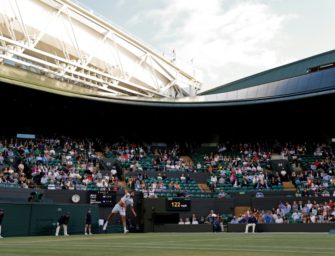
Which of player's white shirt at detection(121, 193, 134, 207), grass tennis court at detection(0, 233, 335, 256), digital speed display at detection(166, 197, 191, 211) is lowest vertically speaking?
grass tennis court at detection(0, 233, 335, 256)

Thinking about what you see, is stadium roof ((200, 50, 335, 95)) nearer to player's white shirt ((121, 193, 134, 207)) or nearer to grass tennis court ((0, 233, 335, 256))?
player's white shirt ((121, 193, 134, 207))

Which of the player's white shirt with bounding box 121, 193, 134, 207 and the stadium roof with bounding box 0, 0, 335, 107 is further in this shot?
the stadium roof with bounding box 0, 0, 335, 107

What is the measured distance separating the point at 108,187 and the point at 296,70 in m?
28.8

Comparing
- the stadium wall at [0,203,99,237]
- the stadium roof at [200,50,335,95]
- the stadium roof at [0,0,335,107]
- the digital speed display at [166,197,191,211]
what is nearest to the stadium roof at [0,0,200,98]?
the stadium roof at [0,0,335,107]

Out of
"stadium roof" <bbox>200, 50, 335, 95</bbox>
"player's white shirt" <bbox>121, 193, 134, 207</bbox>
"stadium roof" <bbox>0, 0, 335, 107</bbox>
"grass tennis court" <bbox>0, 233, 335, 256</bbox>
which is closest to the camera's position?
"grass tennis court" <bbox>0, 233, 335, 256</bbox>

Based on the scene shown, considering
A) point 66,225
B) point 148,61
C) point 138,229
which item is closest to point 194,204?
point 138,229

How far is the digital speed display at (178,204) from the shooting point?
33438mm

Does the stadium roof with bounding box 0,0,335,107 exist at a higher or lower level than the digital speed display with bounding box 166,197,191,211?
higher

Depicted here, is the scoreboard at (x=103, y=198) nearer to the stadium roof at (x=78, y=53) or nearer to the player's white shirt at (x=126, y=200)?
the player's white shirt at (x=126, y=200)

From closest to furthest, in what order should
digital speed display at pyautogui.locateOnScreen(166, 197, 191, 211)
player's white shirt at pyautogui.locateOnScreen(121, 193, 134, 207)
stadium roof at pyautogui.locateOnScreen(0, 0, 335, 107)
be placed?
player's white shirt at pyautogui.locateOnScreen(121, 193, 134, 207) < digital speed display at pyautogui.locateOnScreen(166, 197, 191, 211) < stadium roof at pyautogui.locateOnScreen(0, 0, 335, 107)

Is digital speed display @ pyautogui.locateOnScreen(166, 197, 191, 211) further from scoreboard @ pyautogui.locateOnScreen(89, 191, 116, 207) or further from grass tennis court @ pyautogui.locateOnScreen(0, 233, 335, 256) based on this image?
grass tennis court @ pyautogui.locateOnScreen(0, 233, 335, 256)

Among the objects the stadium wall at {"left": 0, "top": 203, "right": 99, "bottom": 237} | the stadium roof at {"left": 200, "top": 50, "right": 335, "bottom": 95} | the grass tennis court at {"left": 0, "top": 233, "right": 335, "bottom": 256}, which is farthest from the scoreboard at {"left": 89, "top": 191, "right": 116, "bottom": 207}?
the stadium roof at {"left": 200, "top": 50, "right": 335, "bottom": 95}

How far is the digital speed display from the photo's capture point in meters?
33.4

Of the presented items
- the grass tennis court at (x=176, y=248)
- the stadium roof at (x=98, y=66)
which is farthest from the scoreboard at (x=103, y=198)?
the grass tennis court at (x=176, y=248)
